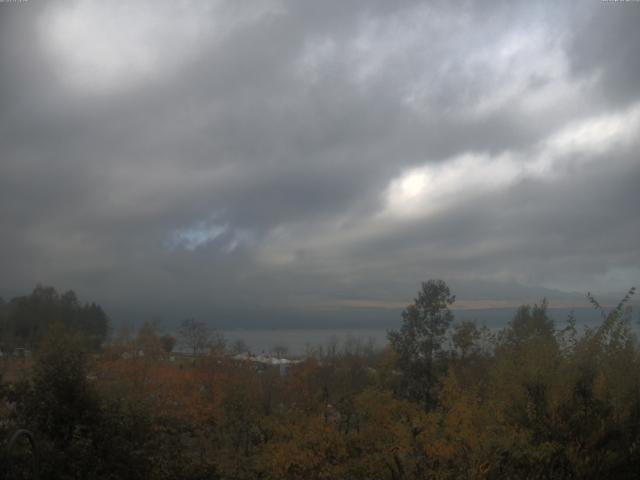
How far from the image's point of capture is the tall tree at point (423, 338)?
33.0 meters

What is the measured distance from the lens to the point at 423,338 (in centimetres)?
3409

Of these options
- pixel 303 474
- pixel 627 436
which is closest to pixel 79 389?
pixel 303 474

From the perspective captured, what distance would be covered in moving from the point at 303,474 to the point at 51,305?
24.1m

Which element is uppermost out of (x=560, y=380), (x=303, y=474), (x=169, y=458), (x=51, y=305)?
(x=51, y=305)

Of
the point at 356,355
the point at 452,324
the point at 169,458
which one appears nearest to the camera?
the point at 169,458

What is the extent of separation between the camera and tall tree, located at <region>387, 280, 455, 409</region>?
33.0 metres

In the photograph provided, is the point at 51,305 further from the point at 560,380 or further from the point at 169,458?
the point at 560,380

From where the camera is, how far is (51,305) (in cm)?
3759

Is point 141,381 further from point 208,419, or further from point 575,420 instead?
point 575,420

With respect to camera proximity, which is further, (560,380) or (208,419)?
(208,419)

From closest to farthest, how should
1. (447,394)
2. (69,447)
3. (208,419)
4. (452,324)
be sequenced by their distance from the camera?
(69,447) → (447,394) → (208,419) → (452,324)

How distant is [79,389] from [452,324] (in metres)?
25.5

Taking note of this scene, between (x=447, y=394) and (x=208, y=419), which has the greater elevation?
(x=447, y=394)

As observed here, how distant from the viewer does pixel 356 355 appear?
4419cm
